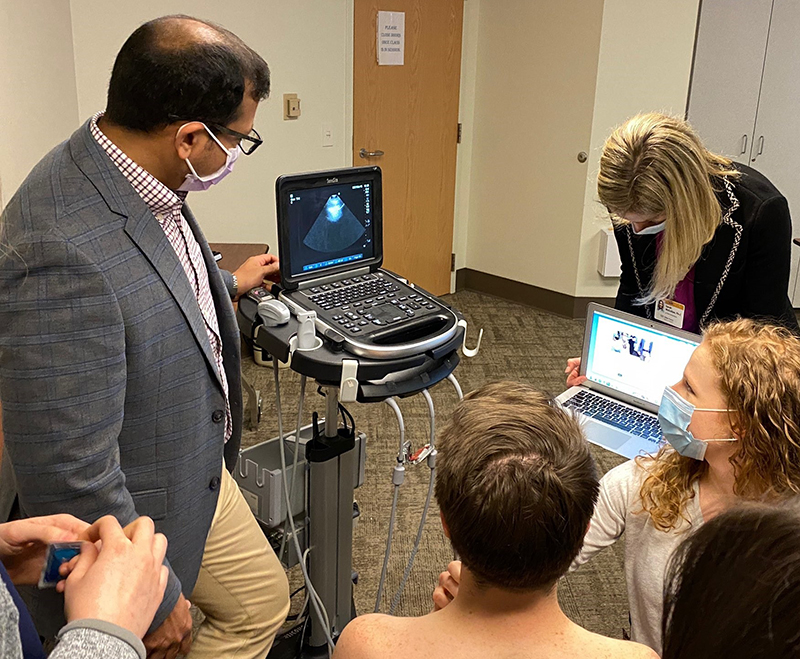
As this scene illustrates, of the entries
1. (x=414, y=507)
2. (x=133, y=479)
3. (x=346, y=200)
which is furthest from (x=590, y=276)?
(x=133, y=479)

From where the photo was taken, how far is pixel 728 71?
4293 mm

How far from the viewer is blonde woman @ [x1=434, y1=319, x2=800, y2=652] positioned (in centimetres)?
136

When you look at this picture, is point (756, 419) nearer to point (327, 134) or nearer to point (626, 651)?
point (626, 651)

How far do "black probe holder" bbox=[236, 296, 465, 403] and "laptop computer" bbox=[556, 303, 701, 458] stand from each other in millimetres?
349

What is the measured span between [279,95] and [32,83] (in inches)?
57.2

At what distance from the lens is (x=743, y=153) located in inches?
176

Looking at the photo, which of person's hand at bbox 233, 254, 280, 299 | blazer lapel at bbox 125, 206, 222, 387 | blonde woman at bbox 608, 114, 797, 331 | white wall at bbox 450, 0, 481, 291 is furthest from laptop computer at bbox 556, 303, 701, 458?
white wall at bbox 450, 0, 481, 291

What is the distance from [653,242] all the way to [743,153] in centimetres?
272

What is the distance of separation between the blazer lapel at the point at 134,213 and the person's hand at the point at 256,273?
48 cm

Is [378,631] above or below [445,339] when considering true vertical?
below

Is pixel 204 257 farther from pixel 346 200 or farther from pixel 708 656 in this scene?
pixel 708 656

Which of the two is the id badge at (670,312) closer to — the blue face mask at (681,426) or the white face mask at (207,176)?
the blue face mask at (681,426)

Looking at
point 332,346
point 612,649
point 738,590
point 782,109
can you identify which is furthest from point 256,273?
point 782,109

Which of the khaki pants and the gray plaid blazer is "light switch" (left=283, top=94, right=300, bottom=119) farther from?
the gray plaid blazer
